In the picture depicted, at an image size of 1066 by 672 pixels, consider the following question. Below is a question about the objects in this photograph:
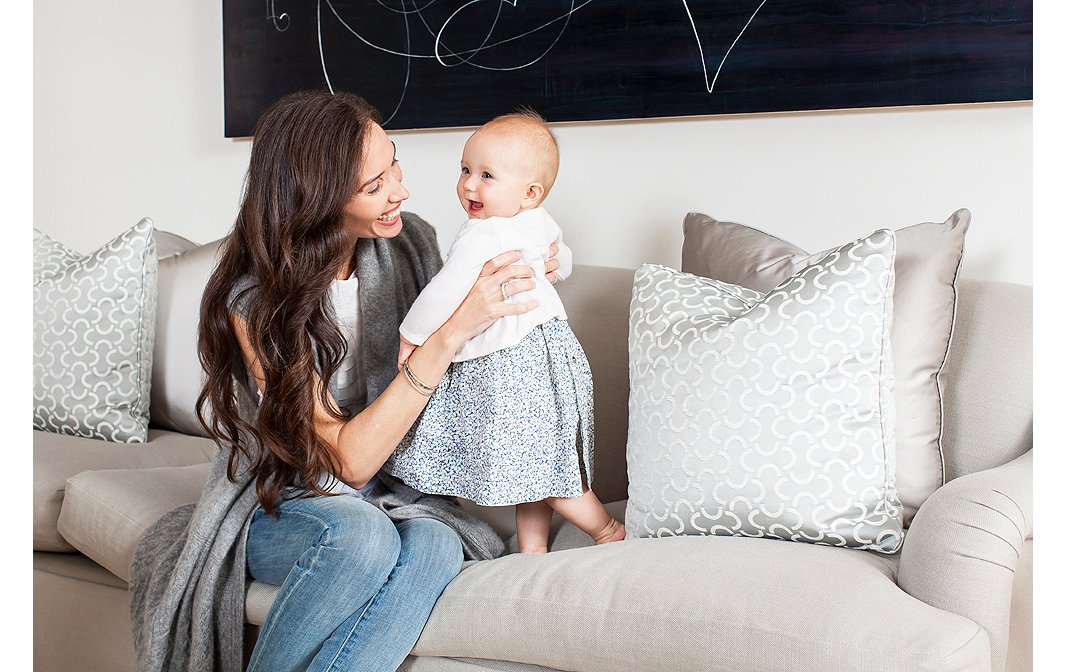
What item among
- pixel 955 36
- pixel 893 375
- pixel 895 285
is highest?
pixel 955 36

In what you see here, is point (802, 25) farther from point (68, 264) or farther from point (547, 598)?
point (68, 264)

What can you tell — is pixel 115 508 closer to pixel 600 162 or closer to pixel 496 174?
pixel 496 174

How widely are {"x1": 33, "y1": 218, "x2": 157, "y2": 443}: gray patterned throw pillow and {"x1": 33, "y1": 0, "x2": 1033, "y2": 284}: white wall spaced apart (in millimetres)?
741

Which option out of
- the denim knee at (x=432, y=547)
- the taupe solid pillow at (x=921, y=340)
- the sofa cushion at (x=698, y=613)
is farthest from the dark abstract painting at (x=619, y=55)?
the denim knee at (x=432, y=547)

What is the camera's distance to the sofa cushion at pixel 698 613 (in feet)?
3.82

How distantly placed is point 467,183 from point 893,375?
0.78 metres

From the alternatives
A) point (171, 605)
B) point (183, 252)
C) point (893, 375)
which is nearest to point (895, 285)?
point (893, 375)

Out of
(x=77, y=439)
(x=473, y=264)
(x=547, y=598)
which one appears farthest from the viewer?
(x=77, y=439)

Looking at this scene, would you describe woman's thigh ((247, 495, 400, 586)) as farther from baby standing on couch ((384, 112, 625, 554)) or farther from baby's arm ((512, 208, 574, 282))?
baby's arm ((512, 208, 574, 282))

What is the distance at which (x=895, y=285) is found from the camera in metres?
1.65

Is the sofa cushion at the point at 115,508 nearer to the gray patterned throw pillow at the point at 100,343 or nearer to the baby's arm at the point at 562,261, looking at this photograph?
the gray patterned throw pillow at the point at 100,343

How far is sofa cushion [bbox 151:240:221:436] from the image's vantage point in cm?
237

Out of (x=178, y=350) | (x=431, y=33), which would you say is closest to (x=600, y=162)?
(x=431, y=33)

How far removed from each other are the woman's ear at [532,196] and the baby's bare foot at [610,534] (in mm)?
584
